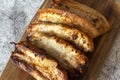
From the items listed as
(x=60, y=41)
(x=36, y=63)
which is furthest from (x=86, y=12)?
(x=36, y=63)

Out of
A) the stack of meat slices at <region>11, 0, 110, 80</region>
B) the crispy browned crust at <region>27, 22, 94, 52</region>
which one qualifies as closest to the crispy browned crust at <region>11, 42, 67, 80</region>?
the stack of meat slices at <region>11, 0, 110, 80</region>

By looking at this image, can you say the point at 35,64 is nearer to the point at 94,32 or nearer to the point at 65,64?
the point at 65,64

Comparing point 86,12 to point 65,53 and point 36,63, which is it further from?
point 36,63

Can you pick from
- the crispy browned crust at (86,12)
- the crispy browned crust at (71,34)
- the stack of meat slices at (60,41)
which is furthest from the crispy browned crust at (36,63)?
the crispy browned crust at (86,12)

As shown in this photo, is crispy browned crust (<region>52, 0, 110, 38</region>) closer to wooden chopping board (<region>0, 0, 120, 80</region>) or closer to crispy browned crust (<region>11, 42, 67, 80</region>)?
wooden chopping board (<region>0, 0, 120, 80</region>)

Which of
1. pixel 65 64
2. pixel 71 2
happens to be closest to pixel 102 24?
pixel 71 2

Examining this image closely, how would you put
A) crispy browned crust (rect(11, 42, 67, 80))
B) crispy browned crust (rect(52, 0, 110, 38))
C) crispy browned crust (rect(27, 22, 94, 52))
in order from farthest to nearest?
crispy browned crust (rect(52, 0, 110, 38))
crispy browned crust (rect(27, 22, 94, 52))
crispy browned crust (rect(11, 42, 67, 80))
